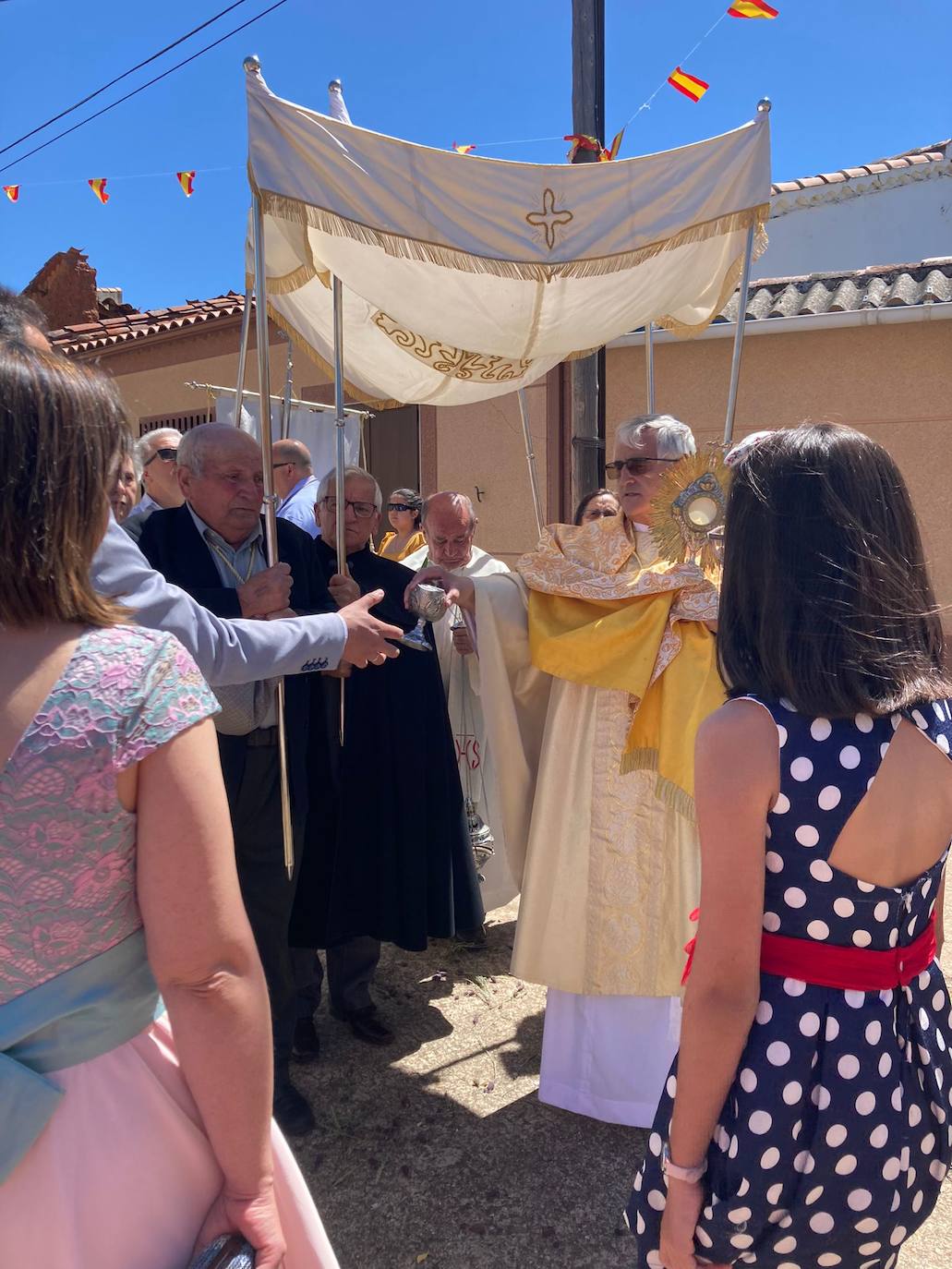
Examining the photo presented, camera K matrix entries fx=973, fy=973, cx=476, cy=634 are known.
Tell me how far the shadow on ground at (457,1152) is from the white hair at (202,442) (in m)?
1.80

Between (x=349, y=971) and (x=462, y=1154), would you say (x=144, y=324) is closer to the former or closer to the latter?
(x=349, y=971)

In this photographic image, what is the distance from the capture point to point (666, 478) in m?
2.66

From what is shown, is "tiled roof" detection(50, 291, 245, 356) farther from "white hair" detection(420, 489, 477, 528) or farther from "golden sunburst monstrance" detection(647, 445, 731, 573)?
"golden sunburst monstrance" detection(647, 445, 731, 573)

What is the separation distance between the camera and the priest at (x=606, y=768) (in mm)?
2652

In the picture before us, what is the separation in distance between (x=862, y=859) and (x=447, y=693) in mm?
2825

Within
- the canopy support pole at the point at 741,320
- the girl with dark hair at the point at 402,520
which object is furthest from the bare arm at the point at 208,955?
the girl with dark hair at the point at 402,520

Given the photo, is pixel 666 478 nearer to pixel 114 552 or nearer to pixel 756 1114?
pixel 114 552

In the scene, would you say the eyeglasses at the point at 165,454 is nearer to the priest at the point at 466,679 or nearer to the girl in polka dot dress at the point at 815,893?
the priest at the point at 466,679

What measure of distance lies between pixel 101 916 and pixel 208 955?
11cm

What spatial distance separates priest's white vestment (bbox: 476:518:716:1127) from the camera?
2.70m

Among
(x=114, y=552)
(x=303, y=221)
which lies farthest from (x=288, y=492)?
(x=114, y=552)

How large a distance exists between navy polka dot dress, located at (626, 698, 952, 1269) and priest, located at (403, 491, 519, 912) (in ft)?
7.60

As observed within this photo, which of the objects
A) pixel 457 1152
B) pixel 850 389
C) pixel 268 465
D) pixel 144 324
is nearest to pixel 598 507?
pixel 268 465

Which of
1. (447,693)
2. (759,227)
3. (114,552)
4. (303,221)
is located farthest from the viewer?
(447,693)
